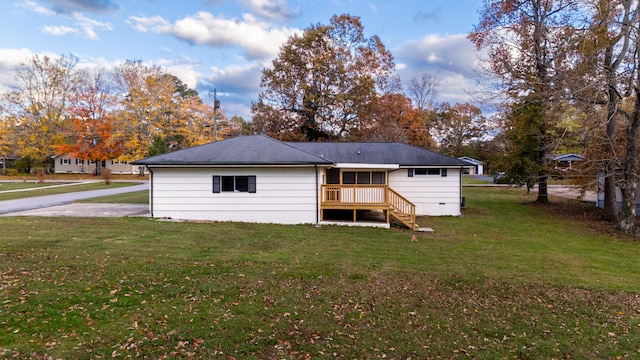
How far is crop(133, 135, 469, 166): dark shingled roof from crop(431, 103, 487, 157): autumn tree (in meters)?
37.9

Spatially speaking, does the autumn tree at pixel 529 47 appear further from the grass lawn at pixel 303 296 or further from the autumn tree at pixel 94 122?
the autumn tree at pixel 94 122

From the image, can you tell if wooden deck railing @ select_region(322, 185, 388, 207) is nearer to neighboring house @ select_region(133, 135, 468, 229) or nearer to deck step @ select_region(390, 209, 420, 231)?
neighboring house @ select_region(133, 135, 468, 229)

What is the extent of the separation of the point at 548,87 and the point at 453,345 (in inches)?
574

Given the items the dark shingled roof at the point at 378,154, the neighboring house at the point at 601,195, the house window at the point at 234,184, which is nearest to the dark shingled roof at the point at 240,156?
the house window at the point at 234,184

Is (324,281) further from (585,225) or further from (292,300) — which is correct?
(585,225)

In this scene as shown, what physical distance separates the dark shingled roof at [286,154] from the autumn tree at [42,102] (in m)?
35.2

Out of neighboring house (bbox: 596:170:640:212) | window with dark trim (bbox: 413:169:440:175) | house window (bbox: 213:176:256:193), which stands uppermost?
window with dark trim (bbox: 413:169:440:175)

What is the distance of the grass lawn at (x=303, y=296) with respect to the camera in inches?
169

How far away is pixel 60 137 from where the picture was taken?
38.8 metres

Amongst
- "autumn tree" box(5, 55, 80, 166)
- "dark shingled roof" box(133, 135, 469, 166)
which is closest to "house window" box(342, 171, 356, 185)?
"dark shingled roof" box(133, 135, 469, 166)

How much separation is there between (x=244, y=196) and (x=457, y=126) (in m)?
49.6

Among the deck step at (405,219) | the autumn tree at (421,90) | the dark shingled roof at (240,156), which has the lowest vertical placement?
the deck step at (405,219)

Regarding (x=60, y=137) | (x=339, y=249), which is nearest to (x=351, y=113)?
(x=339, y=249)

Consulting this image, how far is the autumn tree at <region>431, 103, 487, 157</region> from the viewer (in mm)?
52781
